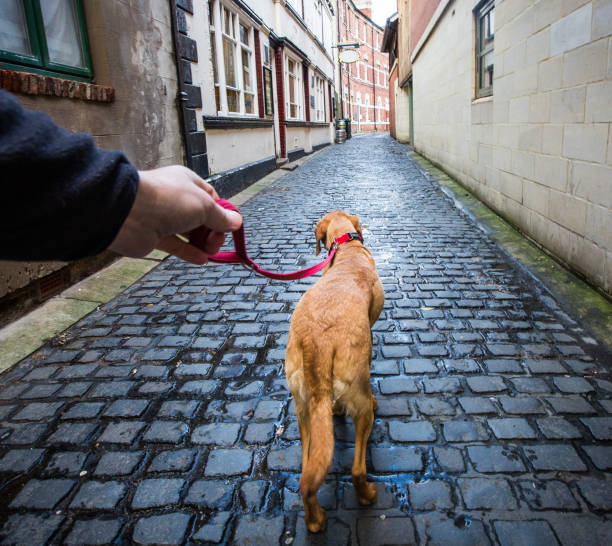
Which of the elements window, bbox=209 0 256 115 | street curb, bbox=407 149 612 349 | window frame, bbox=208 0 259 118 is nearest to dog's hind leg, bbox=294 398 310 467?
street curb, bbox=407 149 612 349

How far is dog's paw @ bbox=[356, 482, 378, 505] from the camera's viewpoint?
211 cm

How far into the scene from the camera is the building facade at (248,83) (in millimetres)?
9336

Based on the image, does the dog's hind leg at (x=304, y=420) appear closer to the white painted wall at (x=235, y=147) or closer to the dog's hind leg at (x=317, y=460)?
the dog's hind leg at (x=317, y=460)

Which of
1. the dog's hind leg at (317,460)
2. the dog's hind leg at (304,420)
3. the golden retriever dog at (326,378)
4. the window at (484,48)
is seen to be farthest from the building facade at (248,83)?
the dog's hind leg at (317,460)

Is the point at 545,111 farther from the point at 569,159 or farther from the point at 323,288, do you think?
the point at 323,288

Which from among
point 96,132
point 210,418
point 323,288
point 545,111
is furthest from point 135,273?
point 545,111

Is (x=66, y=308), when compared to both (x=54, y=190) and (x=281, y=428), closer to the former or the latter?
(x=281, y=428)

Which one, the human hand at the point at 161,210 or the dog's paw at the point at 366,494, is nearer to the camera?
the human hand at the point at 161,210

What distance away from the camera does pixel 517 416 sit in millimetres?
2701

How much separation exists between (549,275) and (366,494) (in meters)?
3.66

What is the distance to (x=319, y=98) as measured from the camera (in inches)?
1040

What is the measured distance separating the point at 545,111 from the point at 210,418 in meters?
5.11

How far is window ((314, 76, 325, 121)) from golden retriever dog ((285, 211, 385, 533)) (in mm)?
24383

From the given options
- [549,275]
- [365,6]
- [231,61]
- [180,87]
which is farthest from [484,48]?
[365,6]
